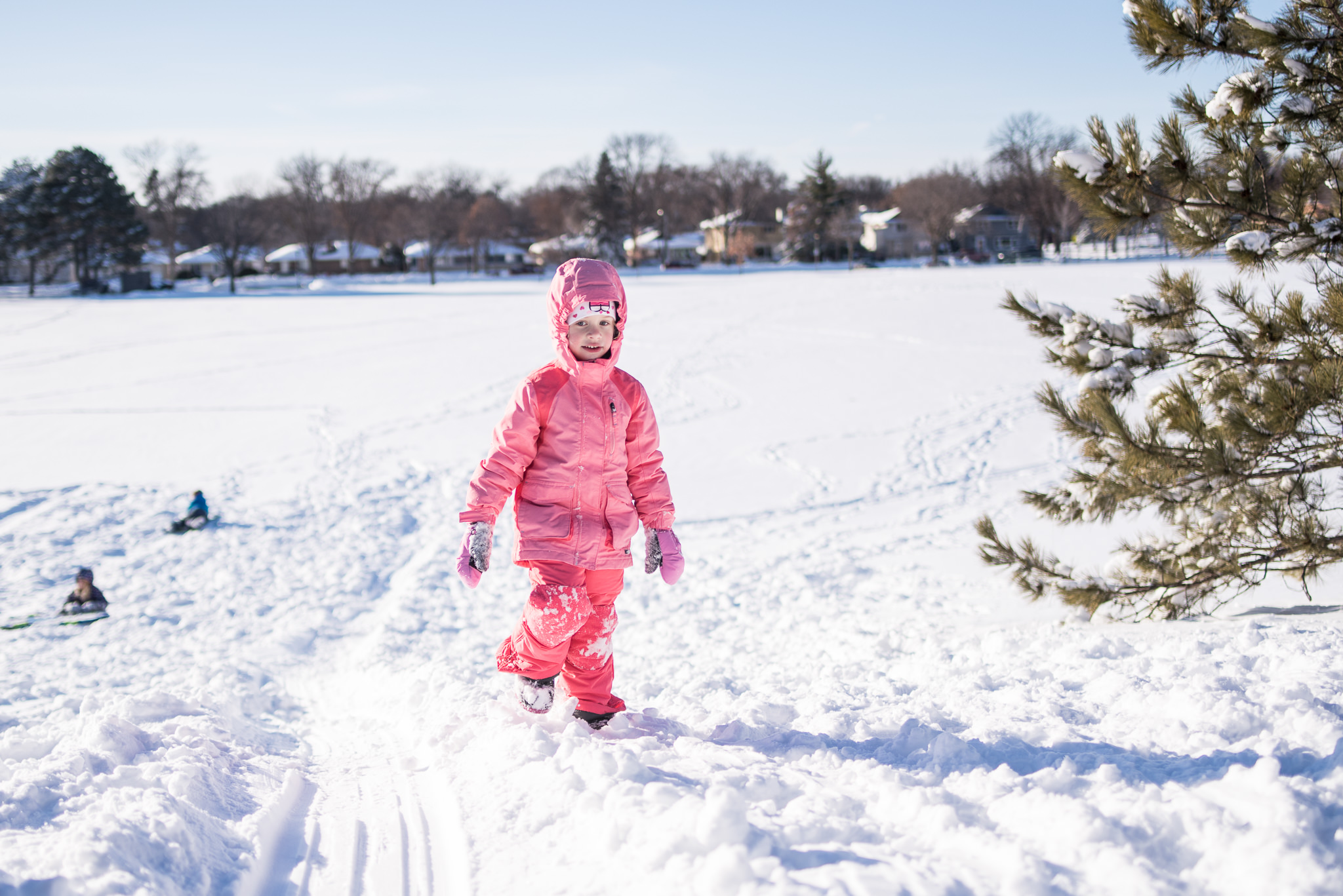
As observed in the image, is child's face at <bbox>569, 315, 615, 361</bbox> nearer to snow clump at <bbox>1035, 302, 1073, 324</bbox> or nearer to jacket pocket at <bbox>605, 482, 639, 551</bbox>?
jacket pocket at <bbox>605, 482, 639, 551</bbox>

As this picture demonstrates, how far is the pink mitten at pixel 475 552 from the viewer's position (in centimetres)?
313

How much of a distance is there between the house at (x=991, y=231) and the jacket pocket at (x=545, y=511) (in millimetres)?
74176

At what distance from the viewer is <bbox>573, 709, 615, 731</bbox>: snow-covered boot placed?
3406 mm

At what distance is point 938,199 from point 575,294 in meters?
67.4

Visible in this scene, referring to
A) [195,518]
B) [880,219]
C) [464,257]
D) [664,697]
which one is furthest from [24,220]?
[664,697]

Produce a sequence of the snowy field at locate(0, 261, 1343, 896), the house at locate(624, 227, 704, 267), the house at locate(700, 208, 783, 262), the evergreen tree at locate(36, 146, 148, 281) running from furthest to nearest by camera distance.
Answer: the house at locate(624, 227, 704, 267) < the house at locate(700, 208, 783, 262) < the evergreen tree at locate(36, 146, 148, 281) < the snowy field at locate(0, 261, 1343, 896)

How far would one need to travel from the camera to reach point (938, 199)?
213ft

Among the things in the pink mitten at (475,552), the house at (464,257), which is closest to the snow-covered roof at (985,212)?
the house at (464,257)

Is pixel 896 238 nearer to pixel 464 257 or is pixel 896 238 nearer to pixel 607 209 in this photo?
pixel 607 209

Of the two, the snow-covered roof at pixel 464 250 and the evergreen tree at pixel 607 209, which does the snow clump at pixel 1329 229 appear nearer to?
the evergreen tree at pixel 607 209

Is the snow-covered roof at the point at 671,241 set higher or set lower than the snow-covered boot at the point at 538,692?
higher

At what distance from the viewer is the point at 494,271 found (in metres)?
70.7

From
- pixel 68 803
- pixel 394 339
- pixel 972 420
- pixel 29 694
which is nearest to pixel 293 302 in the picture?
pixel 394 339

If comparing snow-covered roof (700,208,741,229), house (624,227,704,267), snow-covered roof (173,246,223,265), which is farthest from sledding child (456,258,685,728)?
snow-covered roof (173,246,223,265)
